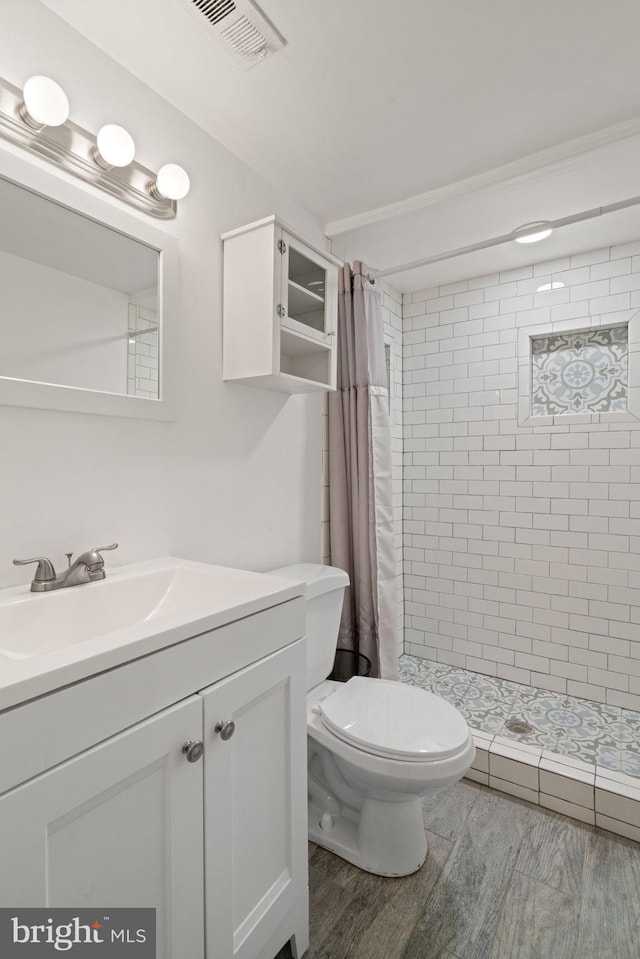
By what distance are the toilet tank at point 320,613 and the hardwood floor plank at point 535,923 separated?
0.81 meters

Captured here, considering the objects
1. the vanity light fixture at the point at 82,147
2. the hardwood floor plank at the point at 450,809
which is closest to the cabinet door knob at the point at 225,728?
the hardwood floor plank at the point at 450,809

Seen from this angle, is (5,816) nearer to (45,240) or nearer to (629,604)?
(45,240)

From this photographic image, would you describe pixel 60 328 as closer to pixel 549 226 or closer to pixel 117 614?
pixel 117 614

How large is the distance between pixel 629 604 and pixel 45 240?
2.76 meters

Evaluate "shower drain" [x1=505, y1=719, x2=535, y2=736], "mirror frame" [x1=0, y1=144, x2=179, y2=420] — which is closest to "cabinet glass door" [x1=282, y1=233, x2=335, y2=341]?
"mirror frame" [x1=0, y1=144, x2=179, y2=420]

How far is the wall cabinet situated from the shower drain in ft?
4.09

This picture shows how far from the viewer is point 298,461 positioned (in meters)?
2.05

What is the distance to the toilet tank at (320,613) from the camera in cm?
163

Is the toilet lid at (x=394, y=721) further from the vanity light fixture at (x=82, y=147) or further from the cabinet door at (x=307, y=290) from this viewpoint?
the vanity light fixture at (x=82, y=147)

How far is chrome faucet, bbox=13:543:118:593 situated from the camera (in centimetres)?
108

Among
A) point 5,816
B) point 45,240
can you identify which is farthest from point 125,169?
point 5,816

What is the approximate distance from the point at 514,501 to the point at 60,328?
2.32m
